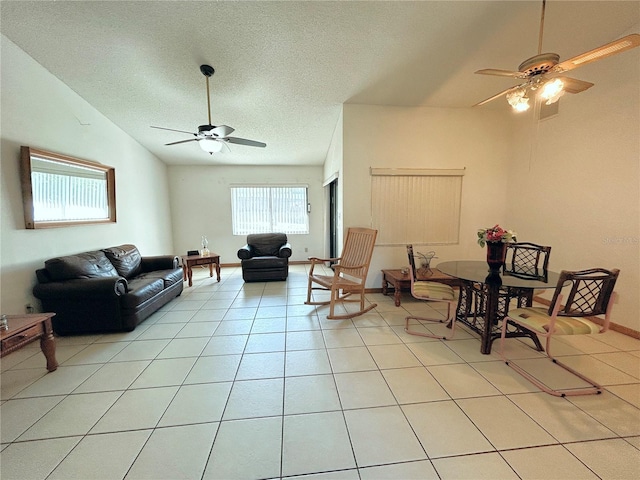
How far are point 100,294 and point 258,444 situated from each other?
2.31 metres

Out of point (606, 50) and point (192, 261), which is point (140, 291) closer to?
point (192, 261)

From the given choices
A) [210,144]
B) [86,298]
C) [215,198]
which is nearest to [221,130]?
[210,144]

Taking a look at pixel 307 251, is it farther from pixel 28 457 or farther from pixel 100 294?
pixel 28 457

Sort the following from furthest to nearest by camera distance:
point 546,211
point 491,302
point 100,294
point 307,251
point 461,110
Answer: point 307,251
point 461,110
point 546,211
point 100,294
point 491,302

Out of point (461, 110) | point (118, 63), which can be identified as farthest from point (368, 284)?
point (118, 63)

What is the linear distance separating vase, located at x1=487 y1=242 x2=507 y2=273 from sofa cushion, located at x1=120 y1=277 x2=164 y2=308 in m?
3.61

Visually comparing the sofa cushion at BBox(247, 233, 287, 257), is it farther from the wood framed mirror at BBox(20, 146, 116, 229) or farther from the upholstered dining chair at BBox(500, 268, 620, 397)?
the upholstered dining chair at BBox(500, 268, 620, 397)

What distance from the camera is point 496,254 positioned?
230cm

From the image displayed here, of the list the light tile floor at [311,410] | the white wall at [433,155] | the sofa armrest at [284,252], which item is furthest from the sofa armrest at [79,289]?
the white wall at [433,155]

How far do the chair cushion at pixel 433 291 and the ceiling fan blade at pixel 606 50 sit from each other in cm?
191

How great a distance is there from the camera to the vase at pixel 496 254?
89.7 inches

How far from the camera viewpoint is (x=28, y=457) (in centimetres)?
129

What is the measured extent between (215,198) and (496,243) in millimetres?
5558

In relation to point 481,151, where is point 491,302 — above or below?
below
